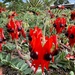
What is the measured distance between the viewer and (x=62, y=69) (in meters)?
2.85

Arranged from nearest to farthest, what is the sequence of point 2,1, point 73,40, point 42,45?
1. point 42,45
2. point 73,40
3. point 2,1

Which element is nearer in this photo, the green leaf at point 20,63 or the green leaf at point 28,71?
the green leaf at point 28,71

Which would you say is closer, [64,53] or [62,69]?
[64,53]

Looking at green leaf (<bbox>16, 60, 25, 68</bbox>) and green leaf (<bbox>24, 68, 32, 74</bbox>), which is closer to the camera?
green leaf (<bbox>24, 68, 32, 74</bbox>)

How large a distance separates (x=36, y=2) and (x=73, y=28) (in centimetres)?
419

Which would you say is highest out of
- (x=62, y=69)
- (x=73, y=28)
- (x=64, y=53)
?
(x=73, y=28)

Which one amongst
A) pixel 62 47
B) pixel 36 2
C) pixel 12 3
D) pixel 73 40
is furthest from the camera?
pixel 12 3

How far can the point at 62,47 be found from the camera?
3.03 m

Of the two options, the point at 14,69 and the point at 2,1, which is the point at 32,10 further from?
the point at 14,69

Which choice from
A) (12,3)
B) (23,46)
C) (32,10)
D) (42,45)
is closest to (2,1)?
(12,3)

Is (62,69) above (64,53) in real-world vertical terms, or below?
below

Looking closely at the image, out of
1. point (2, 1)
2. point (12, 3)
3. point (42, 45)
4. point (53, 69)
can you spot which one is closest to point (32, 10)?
point (12, 3)

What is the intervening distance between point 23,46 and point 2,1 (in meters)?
5.21

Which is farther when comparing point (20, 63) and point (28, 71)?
point (20, 63)
